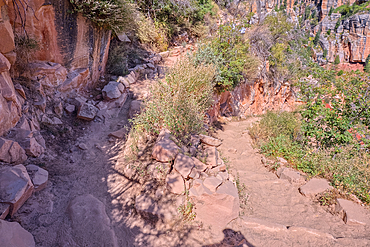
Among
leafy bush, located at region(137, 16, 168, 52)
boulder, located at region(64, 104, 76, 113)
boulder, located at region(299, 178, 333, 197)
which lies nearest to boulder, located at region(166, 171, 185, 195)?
boulder, located at region(299, 178, 333, 197)

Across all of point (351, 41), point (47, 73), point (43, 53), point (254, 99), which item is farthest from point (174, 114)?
point (351, 41)

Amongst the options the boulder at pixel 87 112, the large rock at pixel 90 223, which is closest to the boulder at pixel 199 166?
the large rock at pixel 90 223

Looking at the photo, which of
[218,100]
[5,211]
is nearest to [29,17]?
[5,211]

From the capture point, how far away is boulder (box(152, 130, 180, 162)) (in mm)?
2973

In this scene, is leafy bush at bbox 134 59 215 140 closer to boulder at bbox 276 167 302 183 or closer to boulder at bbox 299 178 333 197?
boulder at bbox 276 167 302 183

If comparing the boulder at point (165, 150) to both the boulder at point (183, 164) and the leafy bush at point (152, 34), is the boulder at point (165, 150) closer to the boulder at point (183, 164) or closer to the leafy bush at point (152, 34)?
the boulder at point (183, 164)

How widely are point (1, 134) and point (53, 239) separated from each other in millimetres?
1670

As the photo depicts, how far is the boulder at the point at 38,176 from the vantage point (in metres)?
2.48

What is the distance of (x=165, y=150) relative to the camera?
2979 millimetres

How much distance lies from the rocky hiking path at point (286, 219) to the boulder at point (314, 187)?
0.15 ft

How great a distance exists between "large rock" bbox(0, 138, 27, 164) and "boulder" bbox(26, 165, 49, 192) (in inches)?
7.4

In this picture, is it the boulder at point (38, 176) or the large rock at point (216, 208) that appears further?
the large rock at point (216, 208)

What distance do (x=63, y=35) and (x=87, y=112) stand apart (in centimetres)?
172

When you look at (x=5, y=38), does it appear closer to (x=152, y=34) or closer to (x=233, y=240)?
(x=233, y=240)
